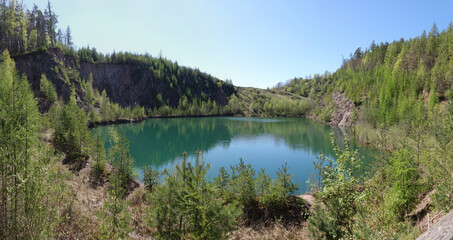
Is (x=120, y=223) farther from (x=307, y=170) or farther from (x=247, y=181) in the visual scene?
(x=307, y=170)

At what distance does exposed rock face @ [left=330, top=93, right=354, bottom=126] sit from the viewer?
88.6m

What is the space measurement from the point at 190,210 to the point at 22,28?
103 m

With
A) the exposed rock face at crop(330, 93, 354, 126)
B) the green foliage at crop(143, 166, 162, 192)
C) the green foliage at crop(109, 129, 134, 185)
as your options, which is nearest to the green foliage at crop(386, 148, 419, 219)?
the green foliage at crop(143, 166, 162, 192)

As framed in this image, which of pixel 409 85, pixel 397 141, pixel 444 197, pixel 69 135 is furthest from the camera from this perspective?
pixel 409 85

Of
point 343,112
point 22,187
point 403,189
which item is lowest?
point 403,189

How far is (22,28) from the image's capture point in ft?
238

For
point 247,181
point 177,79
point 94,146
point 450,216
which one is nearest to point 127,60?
point 177,79

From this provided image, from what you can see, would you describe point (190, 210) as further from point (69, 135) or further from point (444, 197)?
point (69, 135)

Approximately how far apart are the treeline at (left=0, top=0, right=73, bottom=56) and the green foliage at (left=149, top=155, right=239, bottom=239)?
95.3 meters

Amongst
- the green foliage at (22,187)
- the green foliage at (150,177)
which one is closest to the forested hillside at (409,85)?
the green foliage at (150,177)

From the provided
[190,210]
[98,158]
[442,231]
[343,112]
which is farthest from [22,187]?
[343,112]

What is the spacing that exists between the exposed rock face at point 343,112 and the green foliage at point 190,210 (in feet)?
298

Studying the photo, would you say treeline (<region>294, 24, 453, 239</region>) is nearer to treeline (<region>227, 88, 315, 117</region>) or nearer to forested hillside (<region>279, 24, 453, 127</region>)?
forested hillside (<region>279, 24, 453, 127</region>)

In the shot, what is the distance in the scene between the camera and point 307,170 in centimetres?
2956
